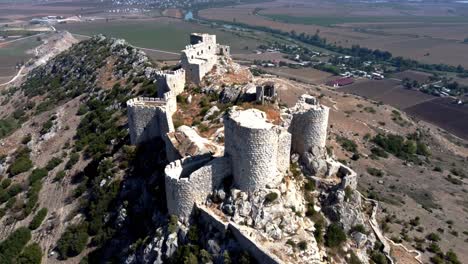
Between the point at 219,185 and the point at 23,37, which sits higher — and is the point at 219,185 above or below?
above

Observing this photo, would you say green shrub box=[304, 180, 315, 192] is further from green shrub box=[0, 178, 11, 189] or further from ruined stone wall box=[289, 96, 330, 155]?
green shrub box=[0, 178, 11, 189]

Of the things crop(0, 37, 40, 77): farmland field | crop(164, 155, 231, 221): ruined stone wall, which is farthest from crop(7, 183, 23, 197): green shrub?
crop(0, 37, 40, 77): farmland field

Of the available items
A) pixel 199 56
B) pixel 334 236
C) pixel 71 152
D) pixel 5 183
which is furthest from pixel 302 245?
pixel 5 183

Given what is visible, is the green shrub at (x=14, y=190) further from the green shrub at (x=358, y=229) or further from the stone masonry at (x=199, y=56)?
the green shrub at (x=358, y=229)

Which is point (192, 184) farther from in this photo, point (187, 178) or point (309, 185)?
point (309, 185)

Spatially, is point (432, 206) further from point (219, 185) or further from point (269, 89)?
point (219, 185)

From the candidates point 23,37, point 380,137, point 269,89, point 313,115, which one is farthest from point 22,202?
point 23,37
